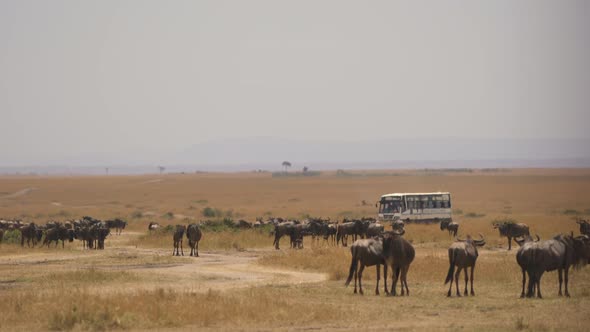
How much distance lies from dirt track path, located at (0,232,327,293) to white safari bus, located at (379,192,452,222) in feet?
61.6

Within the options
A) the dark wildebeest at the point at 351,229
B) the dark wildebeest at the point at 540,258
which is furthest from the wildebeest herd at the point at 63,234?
the dark wildebeest at the point at 540,258

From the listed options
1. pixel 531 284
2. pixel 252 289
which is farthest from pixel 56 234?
pixel 531 284

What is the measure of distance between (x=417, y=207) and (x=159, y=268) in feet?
101

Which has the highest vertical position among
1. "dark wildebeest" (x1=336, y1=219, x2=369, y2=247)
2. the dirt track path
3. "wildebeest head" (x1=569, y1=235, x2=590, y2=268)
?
"wildebeest head" (x1=569, y1=235, x2=590, y2=268)

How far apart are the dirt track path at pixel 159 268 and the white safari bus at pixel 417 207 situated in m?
18.8

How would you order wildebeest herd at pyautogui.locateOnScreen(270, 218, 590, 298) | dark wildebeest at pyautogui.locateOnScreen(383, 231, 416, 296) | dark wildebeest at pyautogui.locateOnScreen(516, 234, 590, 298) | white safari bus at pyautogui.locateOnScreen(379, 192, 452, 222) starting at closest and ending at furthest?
dark wildebeest at pyautogui.locateOnScreen(516, 234, 590, 298) < wildebeest herd at pyautogui.locateOnScreen(270, 218, 590, 298) < dark wildebeest at pyautogui.locateOnScreen(383, 231, 416, 296) < white safari bus at pyautogui.locateOnScreen(379, 192, 452, 222)

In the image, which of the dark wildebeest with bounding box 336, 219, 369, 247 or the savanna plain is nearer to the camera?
the savanna plain

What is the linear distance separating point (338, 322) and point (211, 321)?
9.33 feet

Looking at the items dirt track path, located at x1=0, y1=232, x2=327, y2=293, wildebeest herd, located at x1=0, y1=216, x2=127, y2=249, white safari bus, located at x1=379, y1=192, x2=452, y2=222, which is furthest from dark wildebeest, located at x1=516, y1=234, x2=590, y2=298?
white safari bus, located at x1=379, y1=192, x2=452, y2=222

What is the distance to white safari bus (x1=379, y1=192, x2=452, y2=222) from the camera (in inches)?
2387

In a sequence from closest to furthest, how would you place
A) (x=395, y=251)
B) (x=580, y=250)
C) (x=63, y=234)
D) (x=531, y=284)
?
(x=531, y=284) < (x=395, y=251) < (x=580, y=250) < (x=63, y=234)

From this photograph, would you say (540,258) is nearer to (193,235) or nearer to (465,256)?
(465,256)

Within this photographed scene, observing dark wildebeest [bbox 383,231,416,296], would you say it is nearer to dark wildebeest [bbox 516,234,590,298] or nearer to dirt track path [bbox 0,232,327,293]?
dark wildebeest [bbox 516,234,590,298]

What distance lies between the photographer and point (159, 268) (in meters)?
33.4
